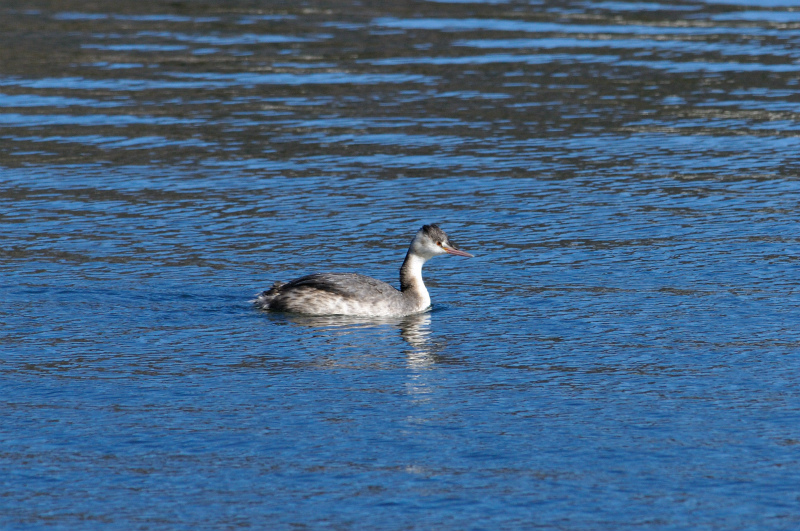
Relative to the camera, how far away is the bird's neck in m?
15.0

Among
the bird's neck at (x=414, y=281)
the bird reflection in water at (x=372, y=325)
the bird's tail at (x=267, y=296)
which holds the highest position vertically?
the bird's neck at (x=414, y=281)

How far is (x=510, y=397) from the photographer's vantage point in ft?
37.5

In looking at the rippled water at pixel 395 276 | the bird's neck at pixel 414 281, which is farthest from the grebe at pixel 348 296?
the rippled water at pixel 395 276

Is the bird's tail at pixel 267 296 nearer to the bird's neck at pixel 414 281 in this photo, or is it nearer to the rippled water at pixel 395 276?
the rippled water at pixel 395 276

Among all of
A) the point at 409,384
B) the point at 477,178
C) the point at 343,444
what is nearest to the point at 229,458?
the point at 343,444

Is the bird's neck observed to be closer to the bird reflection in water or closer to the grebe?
the grebe

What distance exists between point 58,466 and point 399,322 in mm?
5622

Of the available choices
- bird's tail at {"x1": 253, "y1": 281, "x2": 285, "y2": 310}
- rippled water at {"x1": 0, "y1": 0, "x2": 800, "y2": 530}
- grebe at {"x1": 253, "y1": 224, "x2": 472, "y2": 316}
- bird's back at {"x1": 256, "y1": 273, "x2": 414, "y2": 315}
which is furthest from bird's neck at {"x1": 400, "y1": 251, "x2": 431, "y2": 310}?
bird's tail at {"x1": 253, "y1": 281, "x2": 285, "y2": 310}

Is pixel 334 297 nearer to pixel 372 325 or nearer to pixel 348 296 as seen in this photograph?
pixel 348 296

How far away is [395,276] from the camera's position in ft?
54.0

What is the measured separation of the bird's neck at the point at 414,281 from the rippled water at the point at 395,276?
323mm

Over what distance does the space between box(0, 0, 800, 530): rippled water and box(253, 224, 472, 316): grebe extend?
20 cm

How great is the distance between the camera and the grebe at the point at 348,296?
14539 millimetres

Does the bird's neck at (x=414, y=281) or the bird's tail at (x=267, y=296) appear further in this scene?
the bird's neck at (x=414, y=281)
